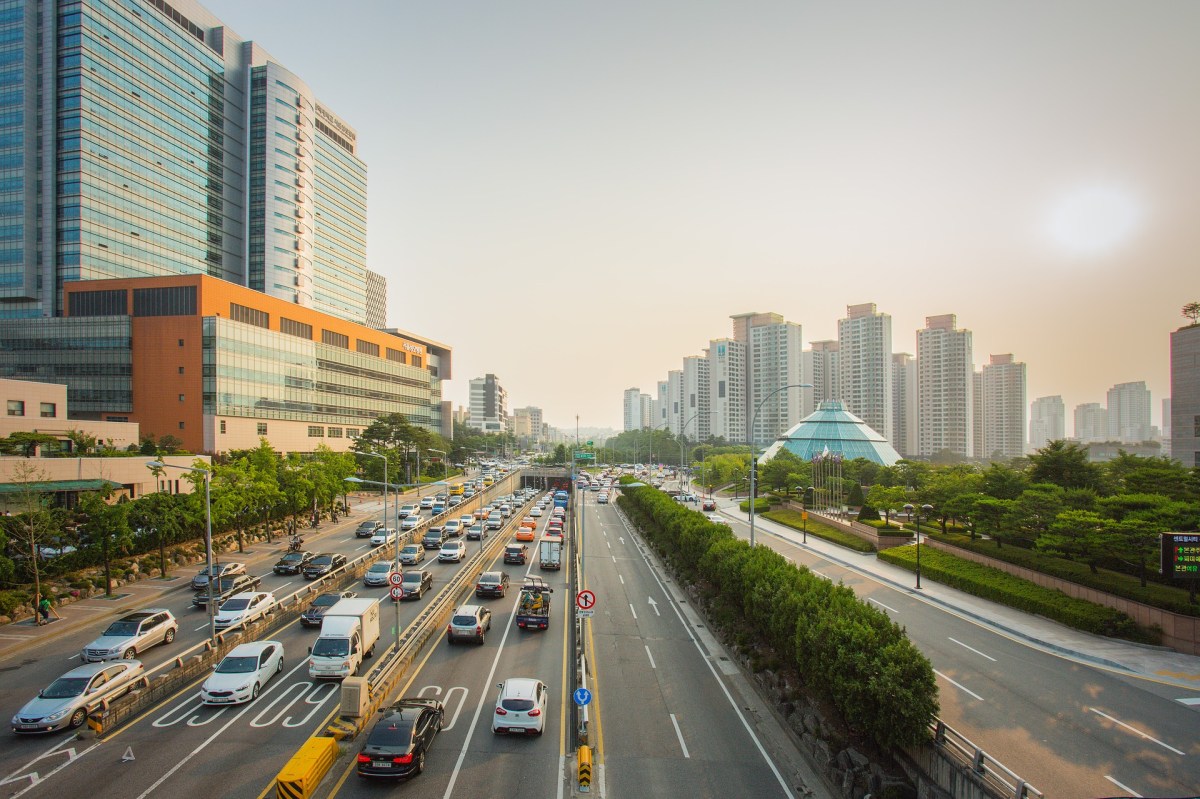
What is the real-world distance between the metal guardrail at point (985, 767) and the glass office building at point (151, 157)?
101m

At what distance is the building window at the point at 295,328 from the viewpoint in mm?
80562

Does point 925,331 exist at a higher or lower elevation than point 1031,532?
higher

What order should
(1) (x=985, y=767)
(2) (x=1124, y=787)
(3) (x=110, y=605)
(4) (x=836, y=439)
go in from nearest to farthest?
(1) (x=985, y=767), (2) (x=1124, y=787), (3) (x=110, y=605), (4) (x=836, y=439)

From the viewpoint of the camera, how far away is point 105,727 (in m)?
17.4

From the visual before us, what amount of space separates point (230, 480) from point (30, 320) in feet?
168

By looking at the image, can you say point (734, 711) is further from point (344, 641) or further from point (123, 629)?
point (123, 629)

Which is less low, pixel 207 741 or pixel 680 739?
pixel 207 741

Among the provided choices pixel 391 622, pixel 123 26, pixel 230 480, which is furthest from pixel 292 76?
pixel 391 622

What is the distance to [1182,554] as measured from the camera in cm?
2267

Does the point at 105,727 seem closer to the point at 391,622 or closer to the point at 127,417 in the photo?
the point at 391,622

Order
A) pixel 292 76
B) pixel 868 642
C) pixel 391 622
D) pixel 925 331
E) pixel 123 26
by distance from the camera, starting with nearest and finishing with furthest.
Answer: pixel 868 642 → pixel 391 622 → pixel 123 26 → pixel 292 76 → pixel 925 331

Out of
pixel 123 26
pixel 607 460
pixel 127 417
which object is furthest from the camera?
pixel 607 460

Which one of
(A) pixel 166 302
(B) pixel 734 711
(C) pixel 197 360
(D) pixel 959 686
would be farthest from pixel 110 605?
(A) pixel 166 302

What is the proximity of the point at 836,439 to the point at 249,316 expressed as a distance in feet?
280
